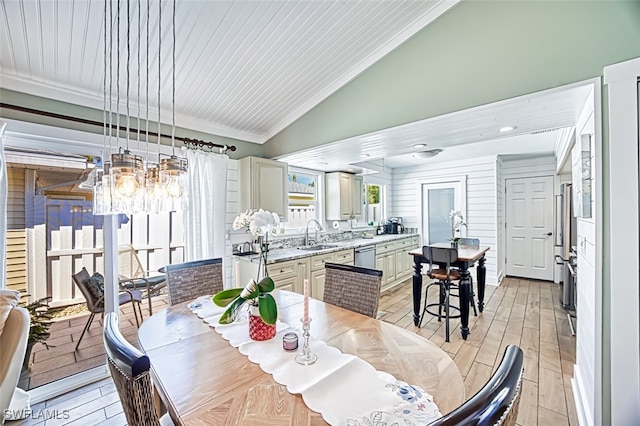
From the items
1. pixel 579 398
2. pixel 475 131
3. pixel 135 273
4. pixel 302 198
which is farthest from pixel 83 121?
pixel 579 398

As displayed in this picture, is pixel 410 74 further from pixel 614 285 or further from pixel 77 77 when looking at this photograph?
pixel 77 77

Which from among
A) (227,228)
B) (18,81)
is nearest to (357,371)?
(227,228)

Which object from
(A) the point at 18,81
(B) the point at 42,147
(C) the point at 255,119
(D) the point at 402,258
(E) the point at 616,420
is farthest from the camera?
(D) the point at 402,258

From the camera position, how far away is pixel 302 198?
449cm

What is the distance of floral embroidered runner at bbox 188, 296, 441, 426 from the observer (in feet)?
2.86

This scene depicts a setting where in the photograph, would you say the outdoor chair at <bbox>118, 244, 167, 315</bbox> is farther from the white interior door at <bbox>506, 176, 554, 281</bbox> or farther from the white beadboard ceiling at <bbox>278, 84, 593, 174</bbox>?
the white interior door at <bbox>506, 176, 554, 281</bbox>

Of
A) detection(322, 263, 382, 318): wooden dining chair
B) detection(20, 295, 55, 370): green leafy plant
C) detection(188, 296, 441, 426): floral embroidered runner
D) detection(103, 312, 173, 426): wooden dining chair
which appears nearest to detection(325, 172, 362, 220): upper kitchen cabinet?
detection(322, 263, 382, 318): wooden dining chair

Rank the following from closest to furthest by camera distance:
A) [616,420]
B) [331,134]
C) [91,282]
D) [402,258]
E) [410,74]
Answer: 1. [616,420]
2. [410,74]
3. [91,282]
4. [331,134]
5. [402,258]

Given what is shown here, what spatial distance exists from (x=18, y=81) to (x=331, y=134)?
8.65 ft

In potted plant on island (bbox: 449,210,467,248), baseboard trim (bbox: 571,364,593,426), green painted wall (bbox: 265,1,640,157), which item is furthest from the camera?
potted plant on island (bbox: 449,210,467,248)

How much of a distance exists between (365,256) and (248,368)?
335cm

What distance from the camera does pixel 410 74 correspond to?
243 cm

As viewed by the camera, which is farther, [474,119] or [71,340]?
[71,340]

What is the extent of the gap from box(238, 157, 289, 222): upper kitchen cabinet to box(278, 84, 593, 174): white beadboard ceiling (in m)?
0.28
